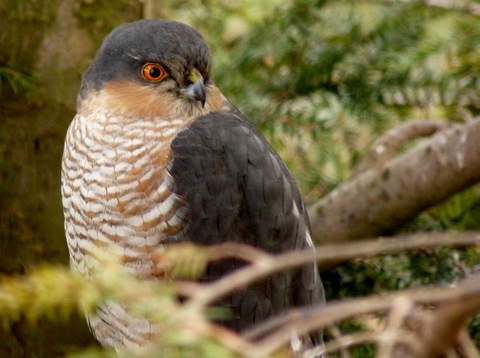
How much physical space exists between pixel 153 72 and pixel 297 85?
99 centimetres

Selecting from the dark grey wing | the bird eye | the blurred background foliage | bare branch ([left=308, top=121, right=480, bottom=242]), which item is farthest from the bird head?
bare branch ([left=308, top=121, right=480, bottom=242])

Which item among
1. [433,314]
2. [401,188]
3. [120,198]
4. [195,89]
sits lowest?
[401,188]

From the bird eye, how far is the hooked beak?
0.11m

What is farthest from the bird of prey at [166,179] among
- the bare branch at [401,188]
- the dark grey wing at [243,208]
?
the bare branch at [401,188]

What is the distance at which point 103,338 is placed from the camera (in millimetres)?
3098

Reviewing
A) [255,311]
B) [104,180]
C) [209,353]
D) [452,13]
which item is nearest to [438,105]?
[452,13]

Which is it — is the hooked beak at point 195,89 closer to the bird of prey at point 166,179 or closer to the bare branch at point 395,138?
the bird of prey at point 166,179

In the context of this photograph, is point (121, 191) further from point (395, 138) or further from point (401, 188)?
point (395, 138)

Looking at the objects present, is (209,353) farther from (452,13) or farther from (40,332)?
(452,13)

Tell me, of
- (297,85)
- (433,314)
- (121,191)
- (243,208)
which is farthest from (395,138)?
(433,314)

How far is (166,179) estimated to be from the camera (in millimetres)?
2777

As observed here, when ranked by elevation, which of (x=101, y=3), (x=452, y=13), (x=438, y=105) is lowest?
(x=438, y=105)

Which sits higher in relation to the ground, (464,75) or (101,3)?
(101,3)

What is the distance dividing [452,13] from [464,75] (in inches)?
24.5
